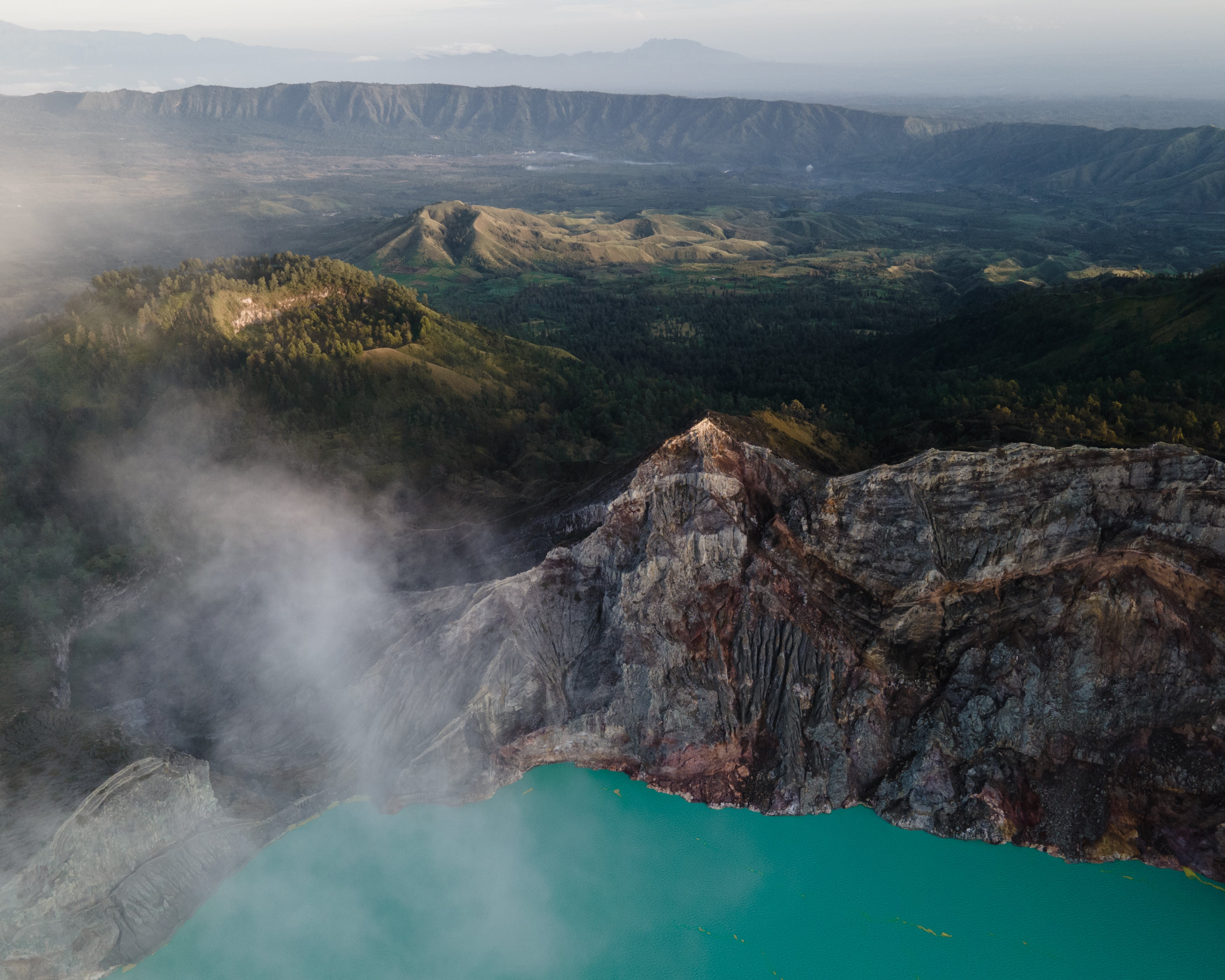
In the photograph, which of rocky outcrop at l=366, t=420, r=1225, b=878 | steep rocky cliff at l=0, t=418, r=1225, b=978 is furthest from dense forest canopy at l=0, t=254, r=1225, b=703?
steep rocky cliff at l=0, t=418, r=1225, b=978

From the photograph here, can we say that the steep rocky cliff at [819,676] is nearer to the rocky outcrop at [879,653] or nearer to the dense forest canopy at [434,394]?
the rocky outcrop at [879,653]

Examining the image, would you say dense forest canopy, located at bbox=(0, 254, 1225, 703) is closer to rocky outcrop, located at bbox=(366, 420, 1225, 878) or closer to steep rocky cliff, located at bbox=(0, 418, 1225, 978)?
rocky outcrop, located at bbox=(366, 420, 1225, 878)

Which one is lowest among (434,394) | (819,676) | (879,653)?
(819,676)

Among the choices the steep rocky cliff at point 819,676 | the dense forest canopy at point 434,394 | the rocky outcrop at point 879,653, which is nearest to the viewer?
the steep rocky cliff at point 819,676

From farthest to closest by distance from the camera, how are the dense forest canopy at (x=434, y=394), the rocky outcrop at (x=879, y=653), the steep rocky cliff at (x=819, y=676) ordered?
the dense forest canopy at (x=434, y=394), the rocky outcrop at (x=879, y=653), the steep rocky cliff at (x=819, y=676)

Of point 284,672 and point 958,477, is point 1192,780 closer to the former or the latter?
point 958,477

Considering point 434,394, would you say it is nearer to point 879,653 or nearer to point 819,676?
point 819,676

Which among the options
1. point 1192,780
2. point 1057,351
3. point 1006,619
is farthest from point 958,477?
point 1057,351

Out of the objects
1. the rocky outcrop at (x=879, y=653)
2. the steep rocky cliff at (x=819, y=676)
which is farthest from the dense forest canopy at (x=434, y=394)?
the steep rocky cliff at (x=819, y=676)

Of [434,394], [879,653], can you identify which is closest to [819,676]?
[879,653]
